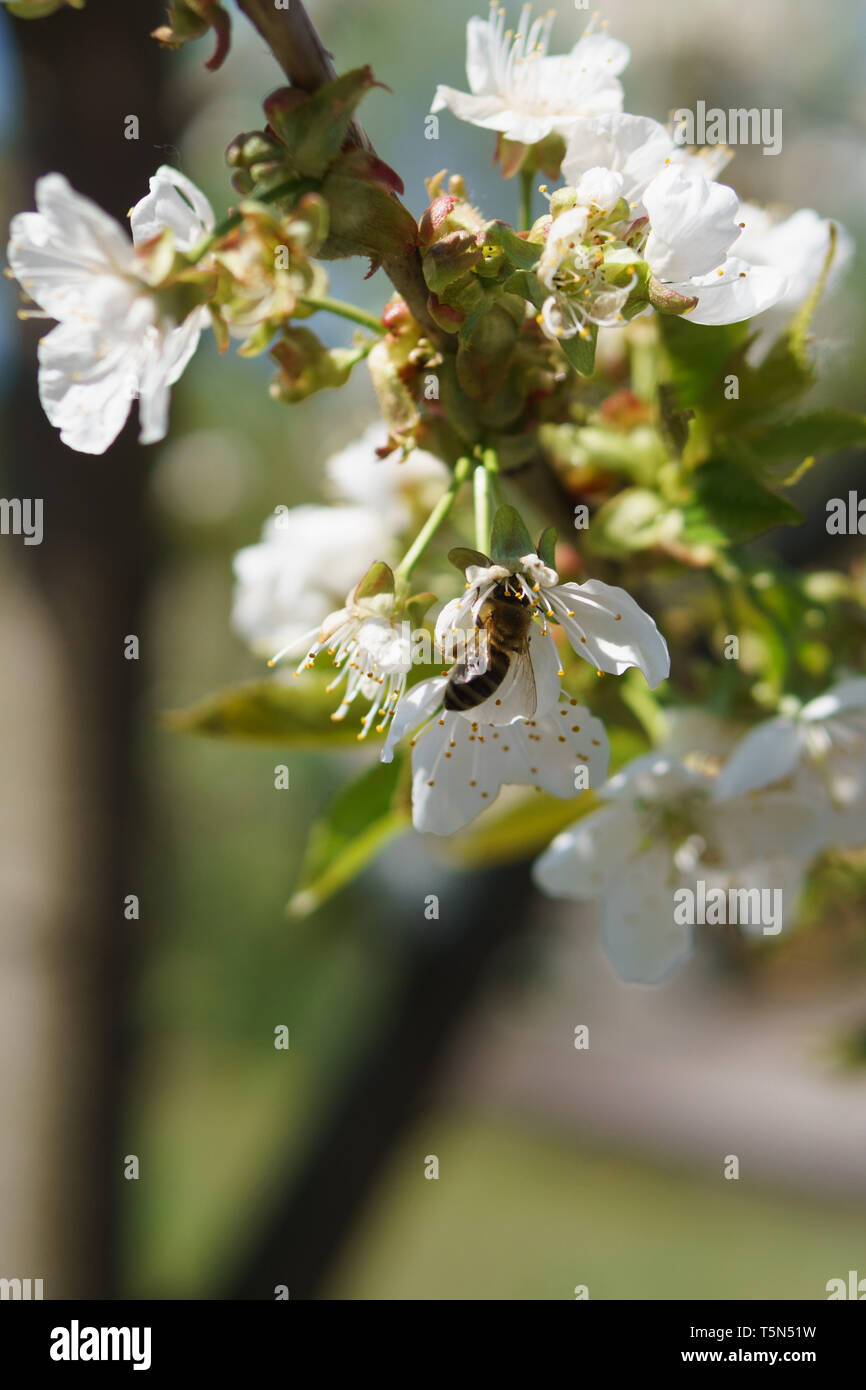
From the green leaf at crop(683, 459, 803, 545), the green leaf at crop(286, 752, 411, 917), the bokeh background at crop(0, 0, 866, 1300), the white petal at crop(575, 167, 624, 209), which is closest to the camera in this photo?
the white petal at crop(575, 167, 624, 209)

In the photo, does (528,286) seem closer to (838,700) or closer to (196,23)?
(196,23)

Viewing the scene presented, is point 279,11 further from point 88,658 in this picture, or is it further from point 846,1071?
point 88,658

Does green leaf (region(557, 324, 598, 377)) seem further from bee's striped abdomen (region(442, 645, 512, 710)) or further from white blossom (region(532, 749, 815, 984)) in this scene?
white blossom (region(532, 749, 815, 984))

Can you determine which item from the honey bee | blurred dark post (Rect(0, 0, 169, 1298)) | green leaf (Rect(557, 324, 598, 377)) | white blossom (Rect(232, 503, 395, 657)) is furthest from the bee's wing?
blurred dark post (Rect(0, 0, 169, 1298))

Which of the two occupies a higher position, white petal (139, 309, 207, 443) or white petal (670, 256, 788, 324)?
white petal (670, 256, 788, 324)

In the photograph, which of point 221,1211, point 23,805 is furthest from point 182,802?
point 221,1211

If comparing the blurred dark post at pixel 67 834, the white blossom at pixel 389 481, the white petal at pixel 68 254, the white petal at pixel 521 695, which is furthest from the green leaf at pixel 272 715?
the blurred dark post at pixel 67 834

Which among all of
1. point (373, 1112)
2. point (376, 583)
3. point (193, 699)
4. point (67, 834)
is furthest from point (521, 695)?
point (193, 699)
